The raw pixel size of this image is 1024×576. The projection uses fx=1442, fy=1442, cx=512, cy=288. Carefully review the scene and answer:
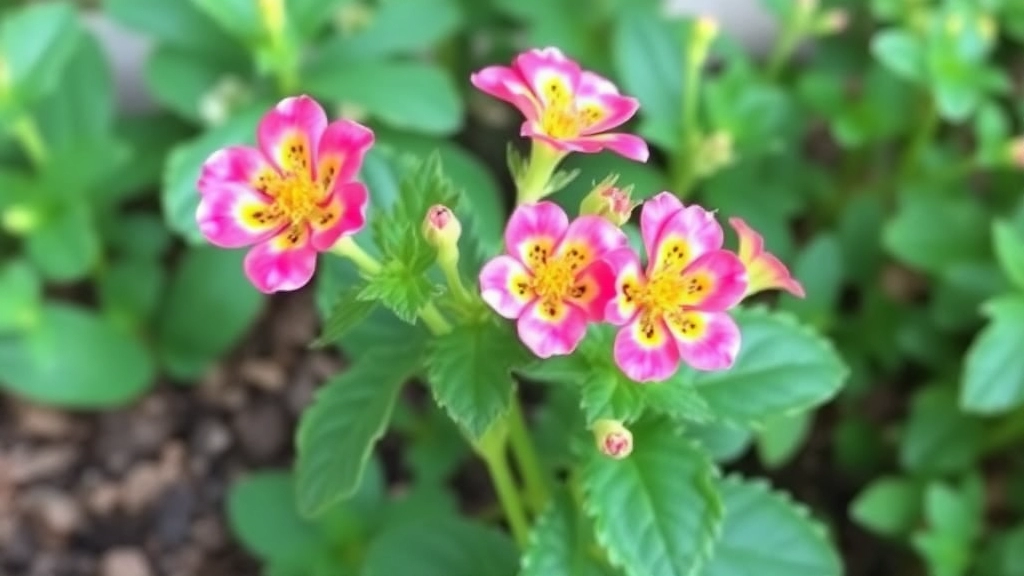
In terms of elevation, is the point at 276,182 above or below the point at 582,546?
above

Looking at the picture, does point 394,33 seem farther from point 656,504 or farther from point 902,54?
point 656,504

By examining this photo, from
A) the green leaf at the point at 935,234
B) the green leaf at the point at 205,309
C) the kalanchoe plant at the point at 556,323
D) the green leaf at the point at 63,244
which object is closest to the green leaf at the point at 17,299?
the green leaf at the point at 63,244

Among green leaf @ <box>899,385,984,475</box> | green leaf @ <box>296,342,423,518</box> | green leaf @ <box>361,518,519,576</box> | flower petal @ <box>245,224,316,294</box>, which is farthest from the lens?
green leaf @ <box>899,385,984,475</box>

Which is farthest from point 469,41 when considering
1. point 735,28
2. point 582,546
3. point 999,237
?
point 582,546

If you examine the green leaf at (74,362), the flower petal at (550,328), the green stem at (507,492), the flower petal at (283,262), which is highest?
the flower petal at (283,262)

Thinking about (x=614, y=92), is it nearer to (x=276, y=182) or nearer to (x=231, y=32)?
(x=276, y=182)

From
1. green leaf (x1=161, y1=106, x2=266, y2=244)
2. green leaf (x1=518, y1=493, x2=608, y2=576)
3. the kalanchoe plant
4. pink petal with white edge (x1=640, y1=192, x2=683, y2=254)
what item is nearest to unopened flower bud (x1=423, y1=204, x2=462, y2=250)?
the kalanchoe plant

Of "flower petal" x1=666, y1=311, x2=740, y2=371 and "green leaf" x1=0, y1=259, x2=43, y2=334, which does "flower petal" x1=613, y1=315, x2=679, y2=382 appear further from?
"green leaf" x1=0, y1=259, x2=43, y2=334

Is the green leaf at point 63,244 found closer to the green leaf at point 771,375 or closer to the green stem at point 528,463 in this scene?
the green stem at point 528,463
